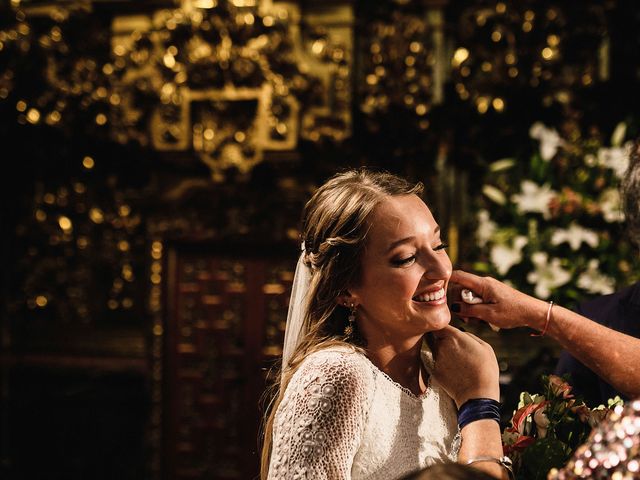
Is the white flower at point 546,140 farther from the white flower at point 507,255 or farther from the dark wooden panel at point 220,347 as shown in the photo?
the dark wooden panel at point 220,347

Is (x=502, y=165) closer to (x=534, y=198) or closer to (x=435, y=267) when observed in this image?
(x=534, y=198)

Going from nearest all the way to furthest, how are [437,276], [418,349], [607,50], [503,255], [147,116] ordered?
[437,276] < [418,349] < [503,255] < [607,50] < [147,116]

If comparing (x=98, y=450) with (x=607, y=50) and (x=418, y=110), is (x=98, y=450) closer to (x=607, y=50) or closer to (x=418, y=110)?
(x=418, y=110)

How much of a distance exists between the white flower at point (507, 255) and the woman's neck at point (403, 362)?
74.6 inches

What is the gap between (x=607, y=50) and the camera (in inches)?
167

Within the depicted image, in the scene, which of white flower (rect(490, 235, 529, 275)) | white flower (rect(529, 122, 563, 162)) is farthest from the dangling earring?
white flower (rect(529, 122, 563, 162))

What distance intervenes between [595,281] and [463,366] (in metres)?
2.03

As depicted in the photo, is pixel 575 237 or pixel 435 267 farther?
Result: pixel 575 237

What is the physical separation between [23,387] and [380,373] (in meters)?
3.88

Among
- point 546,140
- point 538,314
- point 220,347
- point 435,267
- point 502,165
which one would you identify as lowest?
point 220,347

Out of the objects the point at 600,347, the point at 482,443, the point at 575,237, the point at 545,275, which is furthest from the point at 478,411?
the point at 575,237

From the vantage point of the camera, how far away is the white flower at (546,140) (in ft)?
12.4

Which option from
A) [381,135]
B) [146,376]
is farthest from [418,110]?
[146,376]

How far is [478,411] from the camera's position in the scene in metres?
1.50
